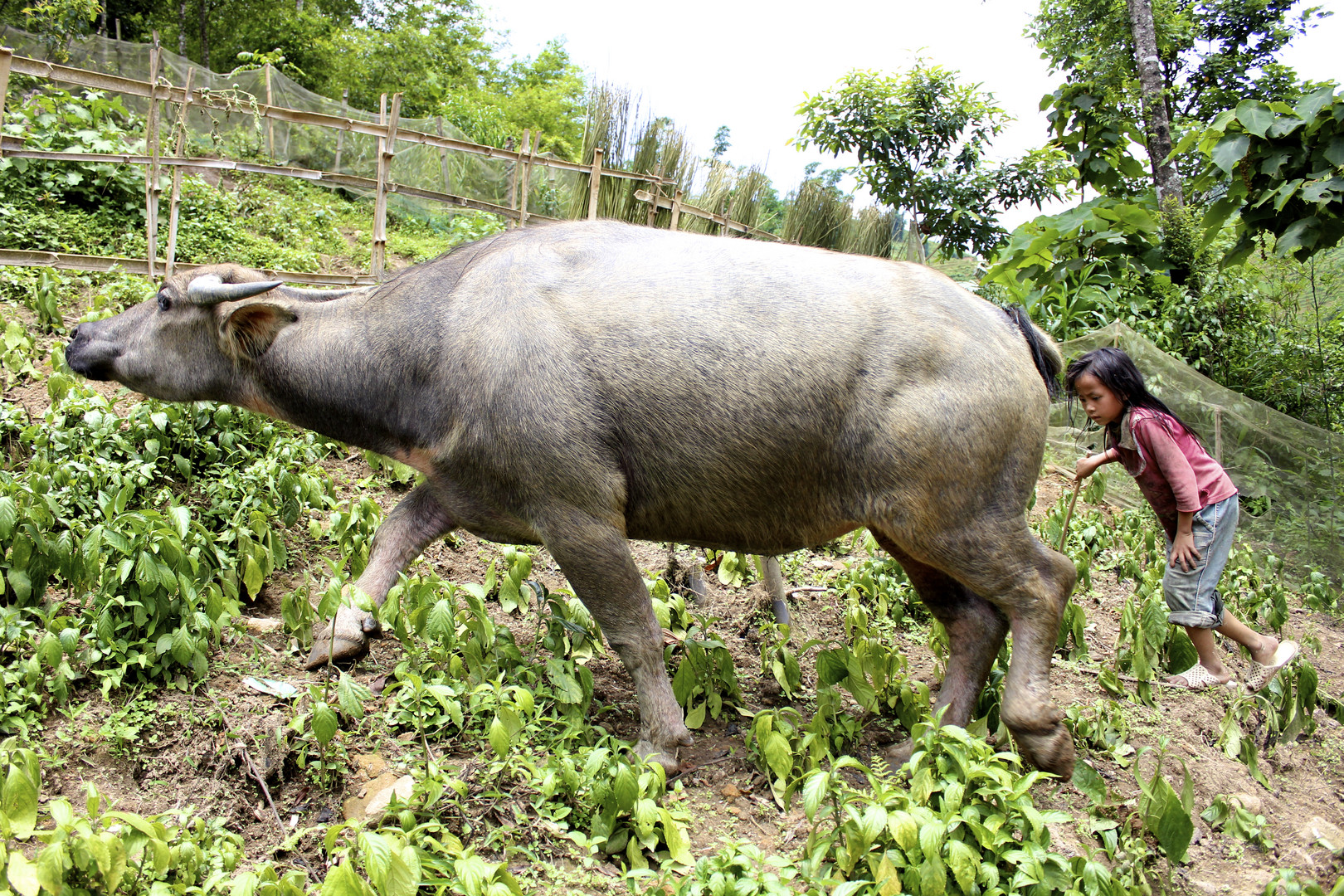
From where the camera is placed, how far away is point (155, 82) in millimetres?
7309

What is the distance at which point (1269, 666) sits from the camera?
14.6 feet

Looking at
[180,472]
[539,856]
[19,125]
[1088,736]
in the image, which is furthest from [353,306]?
[19,125]

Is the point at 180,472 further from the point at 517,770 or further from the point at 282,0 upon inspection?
the point at 282,0

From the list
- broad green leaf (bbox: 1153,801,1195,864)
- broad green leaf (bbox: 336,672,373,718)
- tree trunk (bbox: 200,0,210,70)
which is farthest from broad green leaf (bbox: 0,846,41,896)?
tree trunk (bbox: 200,0,210,70)

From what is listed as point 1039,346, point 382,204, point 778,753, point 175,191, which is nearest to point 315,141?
point 382,204

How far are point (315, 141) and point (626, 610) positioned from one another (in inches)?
601

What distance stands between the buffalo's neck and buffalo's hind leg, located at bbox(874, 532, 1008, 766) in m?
1.89

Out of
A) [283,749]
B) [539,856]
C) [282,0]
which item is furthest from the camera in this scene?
[282,0]

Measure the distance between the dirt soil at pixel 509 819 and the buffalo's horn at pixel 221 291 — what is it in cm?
A: 137

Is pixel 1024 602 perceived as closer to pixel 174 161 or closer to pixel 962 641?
pixel 962 641

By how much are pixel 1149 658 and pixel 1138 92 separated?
30.3 ft

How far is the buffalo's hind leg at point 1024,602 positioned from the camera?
317 cm

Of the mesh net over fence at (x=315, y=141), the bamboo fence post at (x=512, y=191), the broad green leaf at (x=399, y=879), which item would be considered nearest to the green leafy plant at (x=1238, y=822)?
the broad green leaf at (x=399, y=879)

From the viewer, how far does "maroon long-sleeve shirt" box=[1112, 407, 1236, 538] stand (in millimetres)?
4117
